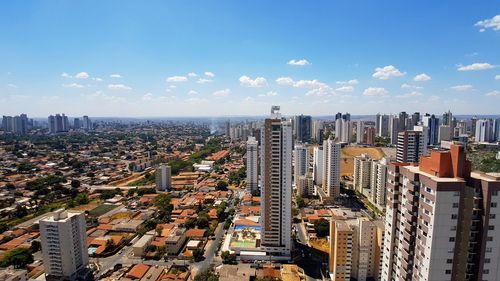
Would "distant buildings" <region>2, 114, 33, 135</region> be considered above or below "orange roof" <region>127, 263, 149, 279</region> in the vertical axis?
above

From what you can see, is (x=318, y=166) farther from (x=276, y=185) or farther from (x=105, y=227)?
(x=105, y=227)

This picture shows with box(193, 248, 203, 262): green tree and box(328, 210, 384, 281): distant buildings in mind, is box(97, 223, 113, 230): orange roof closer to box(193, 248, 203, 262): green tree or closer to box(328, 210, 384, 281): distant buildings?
box(193, 248, 203, 262): green tree

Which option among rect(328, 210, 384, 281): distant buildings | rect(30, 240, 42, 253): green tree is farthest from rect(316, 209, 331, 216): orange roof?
rect(30, 240, 42, 253): green tree

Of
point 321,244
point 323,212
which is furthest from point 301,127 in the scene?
point 321,244

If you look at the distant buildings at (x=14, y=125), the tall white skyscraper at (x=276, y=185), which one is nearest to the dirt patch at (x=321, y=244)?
the tall white skyscraper at (x=276, y=185)

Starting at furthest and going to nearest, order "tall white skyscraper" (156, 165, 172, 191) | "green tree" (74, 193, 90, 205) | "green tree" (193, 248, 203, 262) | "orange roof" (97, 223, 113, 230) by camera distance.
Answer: "tall white skyscraper" (156, 165, 172, 191) < "green tree" (74, 193, 90, 205) < "orange roof" (97, 223, 113, 230) < "green tree" (193, 248, 203, 262)

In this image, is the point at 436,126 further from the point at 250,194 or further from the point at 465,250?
the point at 465,250
